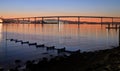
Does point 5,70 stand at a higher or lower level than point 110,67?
lower

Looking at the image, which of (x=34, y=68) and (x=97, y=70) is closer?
(x=97, y=70)

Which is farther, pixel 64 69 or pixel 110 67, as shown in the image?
pixel 64 69

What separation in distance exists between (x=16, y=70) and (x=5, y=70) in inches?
56.2

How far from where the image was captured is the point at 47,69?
52.1 feet

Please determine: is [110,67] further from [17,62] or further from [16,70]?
[17,62]

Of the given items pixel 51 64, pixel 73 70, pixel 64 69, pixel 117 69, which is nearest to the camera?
pixel 117 69

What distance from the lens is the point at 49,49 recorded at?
3350cm

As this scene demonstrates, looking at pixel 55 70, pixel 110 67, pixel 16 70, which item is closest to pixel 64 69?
pixel 55 70

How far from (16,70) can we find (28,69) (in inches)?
34.5

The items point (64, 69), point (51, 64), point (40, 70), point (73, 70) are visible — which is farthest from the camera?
point (51, 64)

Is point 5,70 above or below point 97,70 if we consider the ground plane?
below

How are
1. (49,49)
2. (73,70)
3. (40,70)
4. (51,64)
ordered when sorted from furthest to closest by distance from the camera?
(49,49), (51,64), (40,70), (73,70)

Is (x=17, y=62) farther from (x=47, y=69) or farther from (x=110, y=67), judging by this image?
(x=110, y=67)

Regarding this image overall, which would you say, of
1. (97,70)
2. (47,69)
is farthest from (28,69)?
(97,70)
